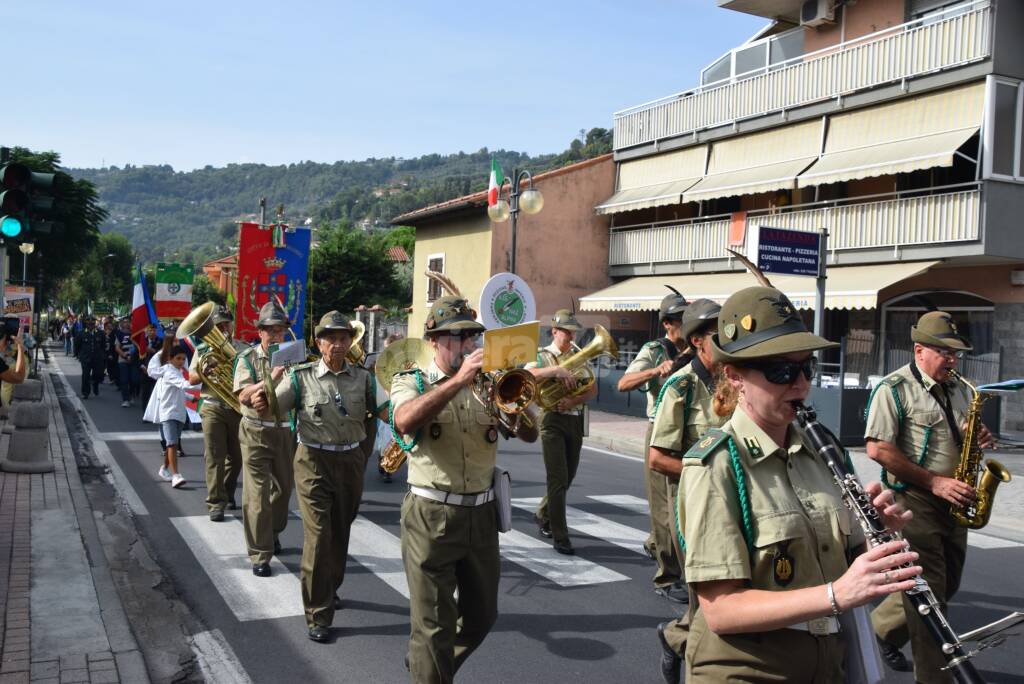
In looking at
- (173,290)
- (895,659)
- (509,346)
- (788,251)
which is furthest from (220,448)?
(173,290)

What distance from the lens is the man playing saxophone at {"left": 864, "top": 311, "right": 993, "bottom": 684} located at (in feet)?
15.4

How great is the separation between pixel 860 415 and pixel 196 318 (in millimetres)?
11876

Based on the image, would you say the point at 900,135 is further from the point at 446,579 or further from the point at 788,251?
the point at 446,579

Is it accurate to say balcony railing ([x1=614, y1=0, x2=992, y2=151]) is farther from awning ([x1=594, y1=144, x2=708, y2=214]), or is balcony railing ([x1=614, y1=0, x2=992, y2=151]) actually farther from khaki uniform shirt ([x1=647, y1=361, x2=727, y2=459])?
khaki uniform shirt ([x1=647, y1=361, x2=727, y2=459])

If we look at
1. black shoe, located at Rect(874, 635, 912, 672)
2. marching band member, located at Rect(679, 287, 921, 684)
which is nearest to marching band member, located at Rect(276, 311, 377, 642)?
black shoe, located at Rect(874, 635, 912, 672)

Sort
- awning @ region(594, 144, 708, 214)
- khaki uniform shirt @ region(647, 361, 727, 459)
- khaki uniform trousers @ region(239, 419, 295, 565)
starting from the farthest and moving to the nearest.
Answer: awning @ region(594, 144, 708, 214) < khaki uniform trousers @ region(239, 419, 295, 565) < khaki uniform shirt @ region(647, 361, 727, 459)

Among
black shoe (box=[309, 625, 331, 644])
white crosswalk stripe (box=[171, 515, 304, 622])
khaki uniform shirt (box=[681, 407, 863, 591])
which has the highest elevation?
khaki uniform shirt (box=[681, 407, 863, 591])

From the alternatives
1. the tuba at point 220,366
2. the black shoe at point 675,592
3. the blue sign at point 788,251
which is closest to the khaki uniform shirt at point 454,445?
the black shoe at point 675,592

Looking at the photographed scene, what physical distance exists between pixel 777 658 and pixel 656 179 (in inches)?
980

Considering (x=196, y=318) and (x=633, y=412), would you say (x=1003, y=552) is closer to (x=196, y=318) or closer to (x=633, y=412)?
(x=196, y=318)

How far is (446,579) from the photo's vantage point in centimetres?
423

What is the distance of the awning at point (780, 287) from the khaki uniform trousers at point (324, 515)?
8.90 metres

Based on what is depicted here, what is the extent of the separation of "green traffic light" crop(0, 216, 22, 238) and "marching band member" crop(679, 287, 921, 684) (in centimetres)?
843

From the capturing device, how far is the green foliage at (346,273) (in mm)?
51281
